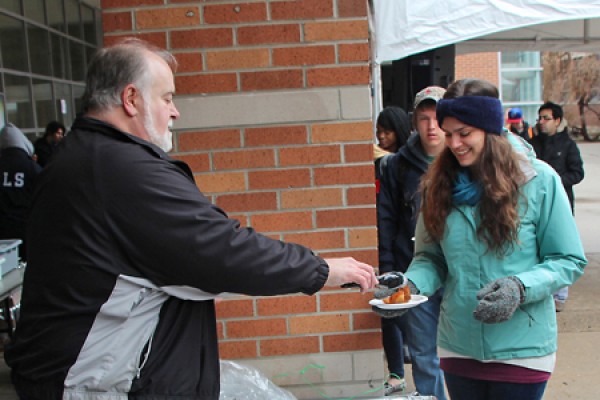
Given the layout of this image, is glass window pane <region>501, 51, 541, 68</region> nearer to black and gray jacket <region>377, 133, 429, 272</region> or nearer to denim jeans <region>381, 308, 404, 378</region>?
denim jeans <region>381, 308, 404, 378</region>

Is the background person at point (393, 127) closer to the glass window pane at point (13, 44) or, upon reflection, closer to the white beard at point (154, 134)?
the white beard at point (154, 134)

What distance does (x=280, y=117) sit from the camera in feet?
10.6

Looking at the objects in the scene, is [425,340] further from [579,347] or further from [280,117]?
[579,347]

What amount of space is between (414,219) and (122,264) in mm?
2446

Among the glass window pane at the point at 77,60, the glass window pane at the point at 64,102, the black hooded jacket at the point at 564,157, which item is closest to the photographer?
the black hooded jacket at the point at 564,157

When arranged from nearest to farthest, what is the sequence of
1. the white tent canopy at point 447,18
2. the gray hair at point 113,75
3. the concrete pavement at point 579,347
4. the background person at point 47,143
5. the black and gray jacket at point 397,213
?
the gray hair at point 113,75
the black and gray jacket at point 397,213
the concrete pavement at point 579,347
the white tent canopy at point 447,18
the background person at point 47,143

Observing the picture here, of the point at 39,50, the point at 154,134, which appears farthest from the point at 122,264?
the point at 39,50

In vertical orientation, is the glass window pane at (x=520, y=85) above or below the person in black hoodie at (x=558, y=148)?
above

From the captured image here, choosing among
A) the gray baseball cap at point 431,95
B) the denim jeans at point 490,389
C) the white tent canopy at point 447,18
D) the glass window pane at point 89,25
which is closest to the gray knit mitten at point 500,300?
the denim jeans at point 490,389

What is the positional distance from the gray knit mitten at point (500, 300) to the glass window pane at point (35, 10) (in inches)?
339

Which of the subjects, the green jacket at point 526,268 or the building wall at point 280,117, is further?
the building wall at point 280,117

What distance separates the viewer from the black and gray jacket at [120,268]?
170 cm

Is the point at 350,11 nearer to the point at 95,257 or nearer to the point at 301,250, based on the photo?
the point at 301,250

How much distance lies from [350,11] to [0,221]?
14.5ft
